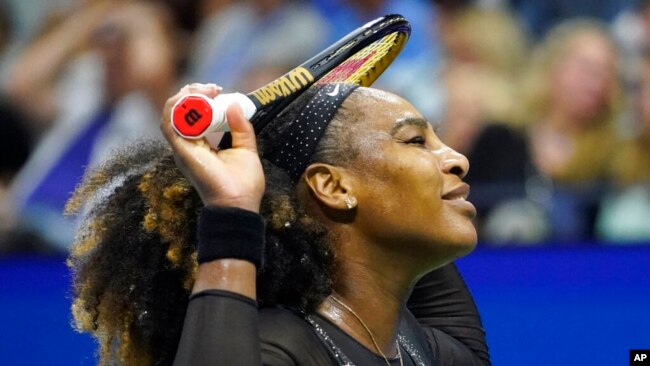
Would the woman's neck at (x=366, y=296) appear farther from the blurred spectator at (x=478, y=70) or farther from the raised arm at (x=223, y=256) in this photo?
the blurred spectator at (x=478, y=70)

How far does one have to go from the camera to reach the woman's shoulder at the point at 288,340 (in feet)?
4.33

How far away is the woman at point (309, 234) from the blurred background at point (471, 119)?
1.17 metres

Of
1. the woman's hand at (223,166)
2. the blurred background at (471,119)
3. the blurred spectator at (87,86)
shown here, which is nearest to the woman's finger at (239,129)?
the woman's hand at (223,166)

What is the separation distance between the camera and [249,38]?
3408 millimetres

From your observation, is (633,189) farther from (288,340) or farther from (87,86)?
(288,340)

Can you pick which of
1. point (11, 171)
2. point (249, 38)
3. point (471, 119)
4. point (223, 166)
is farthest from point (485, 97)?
point (223, 166)

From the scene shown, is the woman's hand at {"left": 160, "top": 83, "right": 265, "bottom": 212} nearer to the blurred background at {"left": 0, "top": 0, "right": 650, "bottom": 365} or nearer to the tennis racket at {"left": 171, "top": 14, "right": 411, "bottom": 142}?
the tennis racket at {"left": 171, "top": 14, "right": 411, "bottom": 142}

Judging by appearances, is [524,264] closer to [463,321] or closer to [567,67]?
[567,67]

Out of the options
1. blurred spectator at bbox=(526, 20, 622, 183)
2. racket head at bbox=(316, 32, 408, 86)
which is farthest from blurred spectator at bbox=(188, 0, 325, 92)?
racket head at bbox=(316, 32, 408, 86)

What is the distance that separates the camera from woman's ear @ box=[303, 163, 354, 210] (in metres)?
1.50

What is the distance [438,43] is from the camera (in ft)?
10.7

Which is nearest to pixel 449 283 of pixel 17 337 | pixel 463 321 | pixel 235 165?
pixel 463 321

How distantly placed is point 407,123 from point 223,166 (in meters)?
0.37

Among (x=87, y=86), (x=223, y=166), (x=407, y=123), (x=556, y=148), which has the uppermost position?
(x=87, y=86)
